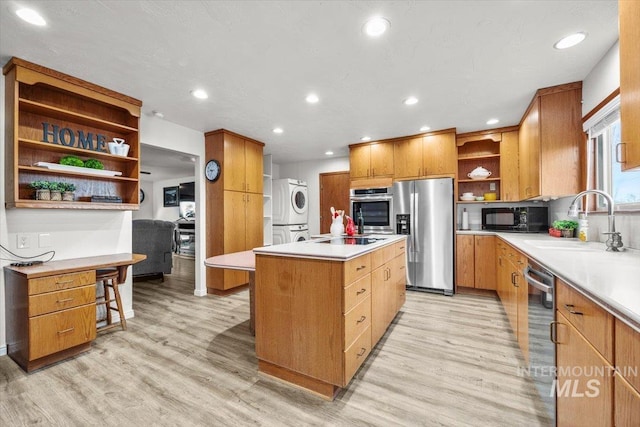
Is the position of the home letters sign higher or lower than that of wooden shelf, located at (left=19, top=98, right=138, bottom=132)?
lower

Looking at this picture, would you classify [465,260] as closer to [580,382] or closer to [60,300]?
[580,382]

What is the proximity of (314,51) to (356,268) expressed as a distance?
1.63m

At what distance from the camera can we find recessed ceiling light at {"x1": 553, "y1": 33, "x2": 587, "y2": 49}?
1.85 metres

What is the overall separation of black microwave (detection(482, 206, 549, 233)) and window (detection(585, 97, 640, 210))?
47.8 inches

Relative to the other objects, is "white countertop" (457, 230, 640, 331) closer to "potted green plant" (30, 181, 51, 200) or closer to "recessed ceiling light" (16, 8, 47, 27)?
"recessed ceiling light" (16, 8, 47, 27)

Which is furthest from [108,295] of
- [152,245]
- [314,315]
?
[314,315]

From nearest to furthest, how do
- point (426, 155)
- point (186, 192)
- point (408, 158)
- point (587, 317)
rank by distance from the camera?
point (587, 317) → point (426, 155) → point (408, 158) → point (186, 192)

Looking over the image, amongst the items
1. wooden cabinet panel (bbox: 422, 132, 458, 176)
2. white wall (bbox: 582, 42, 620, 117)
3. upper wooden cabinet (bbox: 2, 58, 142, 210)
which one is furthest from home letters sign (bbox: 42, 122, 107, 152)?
white wall (bbox: 582, 42, 620, 117)

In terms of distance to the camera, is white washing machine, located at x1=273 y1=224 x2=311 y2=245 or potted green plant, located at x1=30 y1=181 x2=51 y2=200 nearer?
potted green plant, located at x1=30 y1=181 x2=51 y2=200

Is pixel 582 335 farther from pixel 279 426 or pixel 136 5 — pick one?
pixel 136 5

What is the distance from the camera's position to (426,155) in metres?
4.06

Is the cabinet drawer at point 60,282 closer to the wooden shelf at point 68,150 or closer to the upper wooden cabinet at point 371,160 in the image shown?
the wooden shelf at point 68,150

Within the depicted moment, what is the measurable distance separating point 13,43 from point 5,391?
239cm

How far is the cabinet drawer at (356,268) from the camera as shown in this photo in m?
1.66
